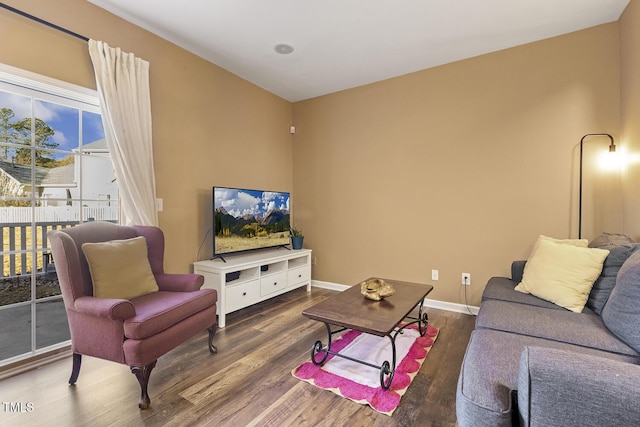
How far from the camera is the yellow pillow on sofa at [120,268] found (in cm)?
193

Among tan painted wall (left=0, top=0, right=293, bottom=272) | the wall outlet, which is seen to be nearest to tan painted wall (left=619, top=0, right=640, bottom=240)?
the wall outlet

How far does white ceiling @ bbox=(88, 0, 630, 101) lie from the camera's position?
2.37 m

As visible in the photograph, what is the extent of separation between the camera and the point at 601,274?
194cm

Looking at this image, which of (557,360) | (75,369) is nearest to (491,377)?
(557,360)

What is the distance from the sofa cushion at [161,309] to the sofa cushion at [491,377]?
161 centimetres

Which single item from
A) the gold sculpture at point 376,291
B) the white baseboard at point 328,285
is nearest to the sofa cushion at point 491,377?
the gold sculpture at point 376,291

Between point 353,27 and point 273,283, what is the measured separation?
8.88 feet

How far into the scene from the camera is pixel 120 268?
2.04m

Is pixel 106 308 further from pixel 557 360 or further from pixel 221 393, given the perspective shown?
pixel 557 360

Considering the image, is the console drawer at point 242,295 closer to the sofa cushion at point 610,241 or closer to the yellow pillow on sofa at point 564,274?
the yellow pillow on sofa at point 564,274

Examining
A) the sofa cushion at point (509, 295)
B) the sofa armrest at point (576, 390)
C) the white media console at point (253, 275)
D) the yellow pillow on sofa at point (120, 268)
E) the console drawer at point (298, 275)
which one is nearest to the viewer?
the sofa armrest at point (576, 390)

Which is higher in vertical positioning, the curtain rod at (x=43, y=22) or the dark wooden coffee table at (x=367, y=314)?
the curtain rod at (x=43, y=22)

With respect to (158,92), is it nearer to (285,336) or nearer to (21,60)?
(21,60)

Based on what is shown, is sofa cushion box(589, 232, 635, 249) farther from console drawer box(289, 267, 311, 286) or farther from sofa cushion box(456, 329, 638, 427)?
console drawer box(289, 267, 311, 286)
